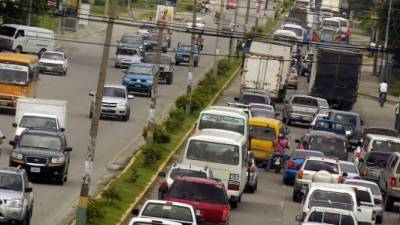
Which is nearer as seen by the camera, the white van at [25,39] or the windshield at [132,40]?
the white van at [25,39]

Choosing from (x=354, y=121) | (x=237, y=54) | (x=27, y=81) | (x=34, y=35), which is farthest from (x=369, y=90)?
(x=27, y=81)

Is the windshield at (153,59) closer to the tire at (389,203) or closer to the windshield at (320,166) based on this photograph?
the tire at (389,203)

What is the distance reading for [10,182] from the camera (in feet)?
102

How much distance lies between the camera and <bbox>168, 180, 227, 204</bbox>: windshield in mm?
33688

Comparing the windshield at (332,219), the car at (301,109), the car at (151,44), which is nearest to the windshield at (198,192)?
the windshield at (332,219)

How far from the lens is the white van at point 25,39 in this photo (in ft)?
283

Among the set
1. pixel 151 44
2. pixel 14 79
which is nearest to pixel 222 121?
pixel 14 79

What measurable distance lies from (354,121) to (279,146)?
1367 cm

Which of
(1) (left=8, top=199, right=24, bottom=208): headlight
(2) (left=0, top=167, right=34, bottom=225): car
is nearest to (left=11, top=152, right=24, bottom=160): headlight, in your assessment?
(2) (left=0, top=167, right=34, bottom=225): car

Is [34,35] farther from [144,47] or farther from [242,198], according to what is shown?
[242,198]

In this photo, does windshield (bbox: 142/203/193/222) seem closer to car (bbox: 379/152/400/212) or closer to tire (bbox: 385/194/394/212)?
car (bbox: 379/152/400/212)

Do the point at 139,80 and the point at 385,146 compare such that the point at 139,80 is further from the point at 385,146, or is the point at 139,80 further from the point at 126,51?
the point at 385,146

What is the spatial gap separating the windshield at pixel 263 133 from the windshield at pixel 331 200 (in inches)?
640

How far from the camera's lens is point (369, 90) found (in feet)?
317
